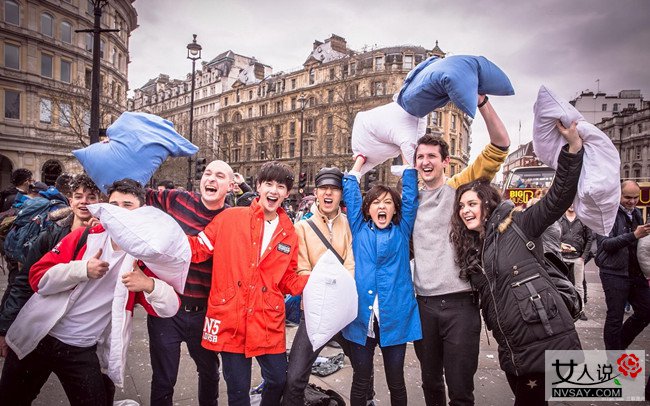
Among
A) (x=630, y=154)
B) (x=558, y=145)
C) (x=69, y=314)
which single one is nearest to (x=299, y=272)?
(x=69, y=314)

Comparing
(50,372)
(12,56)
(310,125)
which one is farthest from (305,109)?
(50,372)

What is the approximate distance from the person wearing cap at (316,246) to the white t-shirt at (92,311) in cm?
129

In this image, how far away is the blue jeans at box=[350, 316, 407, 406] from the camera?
264 cm

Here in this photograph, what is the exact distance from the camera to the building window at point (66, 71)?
32.2 meters

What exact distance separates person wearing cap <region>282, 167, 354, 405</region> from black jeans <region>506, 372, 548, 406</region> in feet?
4.24

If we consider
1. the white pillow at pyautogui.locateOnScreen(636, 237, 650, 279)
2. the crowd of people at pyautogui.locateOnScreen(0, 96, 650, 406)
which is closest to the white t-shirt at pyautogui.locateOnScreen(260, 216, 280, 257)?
the crowd of people at pyautogui.locateOnScreen(0, 96, 650, 406)

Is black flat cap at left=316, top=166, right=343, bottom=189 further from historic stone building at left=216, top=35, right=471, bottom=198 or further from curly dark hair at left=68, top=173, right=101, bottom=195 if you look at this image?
historic stone building at left=216, top=35, right=471, bottom=198

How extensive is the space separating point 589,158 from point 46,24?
137ft

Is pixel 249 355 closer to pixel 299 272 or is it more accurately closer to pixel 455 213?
pixel 299 272

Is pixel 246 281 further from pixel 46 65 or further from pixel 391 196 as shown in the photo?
pixel 46 65

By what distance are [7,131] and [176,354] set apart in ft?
119

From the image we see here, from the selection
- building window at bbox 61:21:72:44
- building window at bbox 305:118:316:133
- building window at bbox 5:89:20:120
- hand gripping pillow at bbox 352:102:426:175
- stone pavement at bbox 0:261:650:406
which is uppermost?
building window at bbox 61:21:72:44

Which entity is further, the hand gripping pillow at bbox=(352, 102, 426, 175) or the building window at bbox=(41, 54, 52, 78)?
the building window at bbox=(41, 54, 52, 78)

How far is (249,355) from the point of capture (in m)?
2.45
